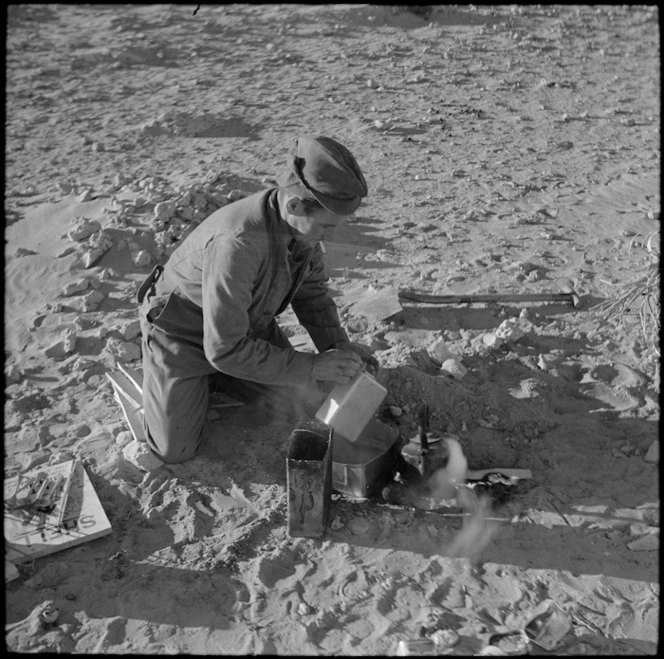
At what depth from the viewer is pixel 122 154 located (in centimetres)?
723

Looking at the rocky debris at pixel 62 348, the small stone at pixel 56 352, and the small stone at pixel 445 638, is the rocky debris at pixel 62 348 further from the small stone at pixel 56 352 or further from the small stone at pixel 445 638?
the small stone at pixel 445 638

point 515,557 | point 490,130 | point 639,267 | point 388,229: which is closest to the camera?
point 515,557

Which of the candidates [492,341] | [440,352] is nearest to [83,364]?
[440,352]

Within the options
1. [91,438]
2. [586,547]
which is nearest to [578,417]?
[586,547]

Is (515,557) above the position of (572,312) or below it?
below

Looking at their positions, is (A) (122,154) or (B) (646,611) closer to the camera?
(B) (646,611)

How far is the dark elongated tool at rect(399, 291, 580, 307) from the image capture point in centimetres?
467

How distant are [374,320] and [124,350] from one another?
1.63 meters

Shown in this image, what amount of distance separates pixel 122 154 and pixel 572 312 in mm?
4883

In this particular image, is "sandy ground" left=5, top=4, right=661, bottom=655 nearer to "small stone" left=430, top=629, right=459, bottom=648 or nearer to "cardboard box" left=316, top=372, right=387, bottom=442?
"small stone" left=430, top=629, right=459, bottom=648

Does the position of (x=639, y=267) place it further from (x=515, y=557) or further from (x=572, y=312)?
(x=515, y=557)

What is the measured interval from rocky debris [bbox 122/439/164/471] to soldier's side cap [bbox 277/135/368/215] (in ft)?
5.53

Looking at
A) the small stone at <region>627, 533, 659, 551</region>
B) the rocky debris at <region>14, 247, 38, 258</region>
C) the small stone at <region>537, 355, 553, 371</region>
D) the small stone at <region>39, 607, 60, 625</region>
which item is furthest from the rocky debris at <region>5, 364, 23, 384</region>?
the small stone at <region>627, 533, 659, 551</region>

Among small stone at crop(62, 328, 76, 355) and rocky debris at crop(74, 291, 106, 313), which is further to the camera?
rocky debris at crop(74, 291, 106, 313)
